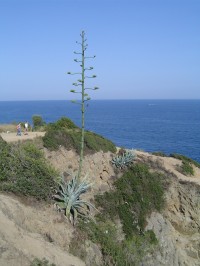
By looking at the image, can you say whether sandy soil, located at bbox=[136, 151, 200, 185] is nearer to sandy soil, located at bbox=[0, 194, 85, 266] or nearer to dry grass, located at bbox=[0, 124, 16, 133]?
dry grass, located at bbox=[0, 124, 16, 133]

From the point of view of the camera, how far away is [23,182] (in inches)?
567

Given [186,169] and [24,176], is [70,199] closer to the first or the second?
[24,176]

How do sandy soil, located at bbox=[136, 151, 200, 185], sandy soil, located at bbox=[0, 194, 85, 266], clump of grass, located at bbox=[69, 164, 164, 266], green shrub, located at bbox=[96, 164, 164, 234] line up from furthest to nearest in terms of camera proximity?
sandy soil, located at bbox=[136, 151, 200, 185] → green shrub, located at bbox=[96, 164, 164, 234] → clump of grass, located at bbox=[69, 164, 164, 266] → sandy soil, located at bbox=[0, 194, 85, 266]

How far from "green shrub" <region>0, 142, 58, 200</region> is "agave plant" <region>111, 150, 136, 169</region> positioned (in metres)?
10.5

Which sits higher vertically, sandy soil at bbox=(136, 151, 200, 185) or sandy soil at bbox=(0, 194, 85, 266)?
sandy soil at bbox=(0, 194, 85, 266)

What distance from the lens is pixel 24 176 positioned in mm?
14812

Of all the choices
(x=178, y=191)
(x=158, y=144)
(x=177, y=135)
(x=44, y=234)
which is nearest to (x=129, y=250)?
(x=44, y=234)

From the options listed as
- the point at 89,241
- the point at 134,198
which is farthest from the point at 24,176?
the point at 134,198

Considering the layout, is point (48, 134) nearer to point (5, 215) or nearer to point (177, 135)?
point (5, 215)

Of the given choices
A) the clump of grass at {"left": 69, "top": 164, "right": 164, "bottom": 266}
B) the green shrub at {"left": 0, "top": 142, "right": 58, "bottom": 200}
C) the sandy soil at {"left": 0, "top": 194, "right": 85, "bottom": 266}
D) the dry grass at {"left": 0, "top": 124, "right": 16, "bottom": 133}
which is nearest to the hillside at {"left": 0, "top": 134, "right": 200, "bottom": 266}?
the sandy soil at {"left": 0, "top": 194, "right": 85, "bottom": 266}

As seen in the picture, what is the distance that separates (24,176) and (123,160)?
1238cm

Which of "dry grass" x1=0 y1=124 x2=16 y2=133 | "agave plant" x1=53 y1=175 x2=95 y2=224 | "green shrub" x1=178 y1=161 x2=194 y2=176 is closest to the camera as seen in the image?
"agave plant" x1=53 y1=175 x2=95 y2=224

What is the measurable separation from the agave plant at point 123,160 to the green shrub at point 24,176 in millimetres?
10506

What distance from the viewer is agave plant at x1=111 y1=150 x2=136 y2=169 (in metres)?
26.3
